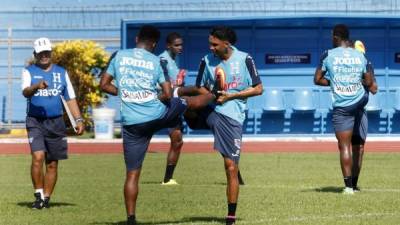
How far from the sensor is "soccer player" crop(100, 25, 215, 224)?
35.7 feet

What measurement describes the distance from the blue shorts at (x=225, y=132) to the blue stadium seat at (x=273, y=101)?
865 inches

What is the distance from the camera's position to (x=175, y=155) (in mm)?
16406

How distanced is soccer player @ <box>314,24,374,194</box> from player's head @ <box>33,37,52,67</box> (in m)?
3.81

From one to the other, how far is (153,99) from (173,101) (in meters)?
0.24

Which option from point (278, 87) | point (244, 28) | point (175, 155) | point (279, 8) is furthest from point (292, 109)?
point (175, 155)

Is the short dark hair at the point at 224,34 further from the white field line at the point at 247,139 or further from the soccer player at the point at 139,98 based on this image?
the white field line at the point at 247,139

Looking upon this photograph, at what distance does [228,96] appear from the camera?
36.7ft

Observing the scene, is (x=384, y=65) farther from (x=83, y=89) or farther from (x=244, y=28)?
(x=83, y=89)

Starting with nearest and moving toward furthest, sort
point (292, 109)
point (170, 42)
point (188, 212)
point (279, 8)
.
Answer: point (188, 212), point (170, 42), point (292, 109), point (279, 8)

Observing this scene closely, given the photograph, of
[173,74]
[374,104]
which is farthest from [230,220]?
[374,104]

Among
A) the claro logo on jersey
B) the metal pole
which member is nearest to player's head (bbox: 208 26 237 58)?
the claro logo on jersey

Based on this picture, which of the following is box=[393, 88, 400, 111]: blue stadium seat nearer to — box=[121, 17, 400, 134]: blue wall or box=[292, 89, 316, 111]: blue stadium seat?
box=[121, 17, 400, 134]: blue wall

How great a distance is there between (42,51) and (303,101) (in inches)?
817

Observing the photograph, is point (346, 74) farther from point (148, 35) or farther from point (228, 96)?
point (148, 35)
